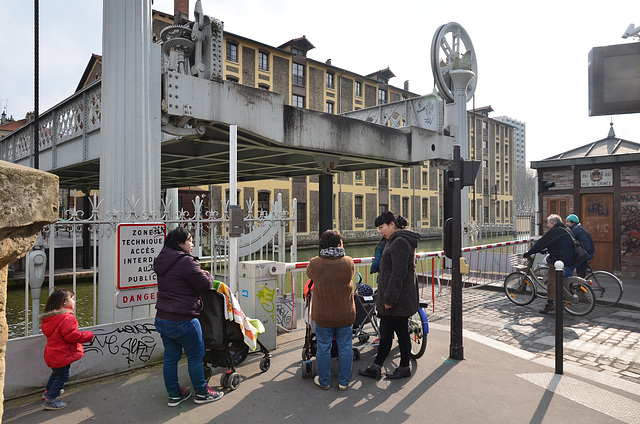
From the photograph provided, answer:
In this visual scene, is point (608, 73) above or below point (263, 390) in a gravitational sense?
above

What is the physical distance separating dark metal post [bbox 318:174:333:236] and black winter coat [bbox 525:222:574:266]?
553 cm

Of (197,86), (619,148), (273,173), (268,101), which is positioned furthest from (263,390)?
(619,148)

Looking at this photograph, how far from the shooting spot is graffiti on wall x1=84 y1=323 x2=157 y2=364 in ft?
15.4

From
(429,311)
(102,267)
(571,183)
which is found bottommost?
(429,311)

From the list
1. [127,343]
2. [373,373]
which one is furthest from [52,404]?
[373,373]

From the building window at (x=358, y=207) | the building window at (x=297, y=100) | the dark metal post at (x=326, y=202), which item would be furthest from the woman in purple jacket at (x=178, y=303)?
the building window at (x=358, y=207)

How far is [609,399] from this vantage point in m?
4.13

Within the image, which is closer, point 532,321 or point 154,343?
point 154,343

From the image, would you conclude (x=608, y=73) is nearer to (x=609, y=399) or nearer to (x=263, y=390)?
(x=609, y=399)

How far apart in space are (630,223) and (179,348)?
1335cm

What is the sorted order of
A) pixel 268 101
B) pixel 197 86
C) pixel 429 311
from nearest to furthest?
pixel 197 86, pixel 268 101, pixel 429 311

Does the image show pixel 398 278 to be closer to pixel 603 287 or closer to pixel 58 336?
pixel 58 336

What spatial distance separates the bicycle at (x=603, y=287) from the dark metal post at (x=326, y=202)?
544cm

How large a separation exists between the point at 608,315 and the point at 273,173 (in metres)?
10.5
